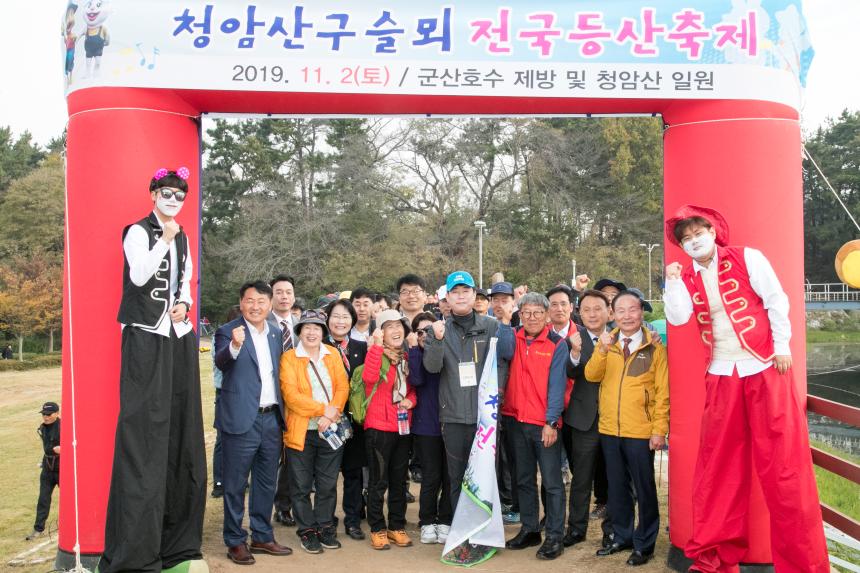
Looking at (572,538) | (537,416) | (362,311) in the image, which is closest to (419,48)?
(362,311)

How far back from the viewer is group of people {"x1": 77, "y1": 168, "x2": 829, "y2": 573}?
3.87 meters

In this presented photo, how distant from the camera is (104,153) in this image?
430 cm

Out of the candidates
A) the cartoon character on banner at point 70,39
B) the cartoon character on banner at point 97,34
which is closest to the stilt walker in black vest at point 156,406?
the cartoon character on banner at point 97,34

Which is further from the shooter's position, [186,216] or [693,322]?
[186,216]

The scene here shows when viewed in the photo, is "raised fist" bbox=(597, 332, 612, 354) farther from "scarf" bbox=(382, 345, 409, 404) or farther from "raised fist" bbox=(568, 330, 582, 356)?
"scarf" bbox=(382, 345, 409, 404)

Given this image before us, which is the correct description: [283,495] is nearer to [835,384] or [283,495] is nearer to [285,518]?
[285,518]

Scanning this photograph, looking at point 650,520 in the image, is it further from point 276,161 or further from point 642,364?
point 276,161

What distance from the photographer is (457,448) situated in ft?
15.5

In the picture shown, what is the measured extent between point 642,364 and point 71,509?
3.59 m

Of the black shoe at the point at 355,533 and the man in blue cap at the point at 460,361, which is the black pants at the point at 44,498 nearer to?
the black shoe at the point at 355,533

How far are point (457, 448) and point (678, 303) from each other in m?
1.71

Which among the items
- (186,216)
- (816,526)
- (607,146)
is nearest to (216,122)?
(607,146)

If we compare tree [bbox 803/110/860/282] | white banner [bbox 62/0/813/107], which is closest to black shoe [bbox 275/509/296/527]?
white banner [bbox 62/0/813/107]

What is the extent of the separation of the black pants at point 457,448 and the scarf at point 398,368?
39cm
